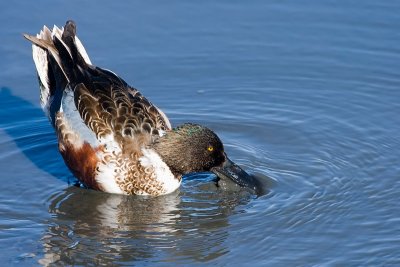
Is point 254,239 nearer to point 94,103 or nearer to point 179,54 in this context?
point 94,103

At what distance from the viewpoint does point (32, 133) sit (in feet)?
33.6

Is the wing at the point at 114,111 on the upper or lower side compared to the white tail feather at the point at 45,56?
lower

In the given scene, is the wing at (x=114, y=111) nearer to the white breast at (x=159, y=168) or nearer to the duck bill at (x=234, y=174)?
the white breast at (x=159, y=168)

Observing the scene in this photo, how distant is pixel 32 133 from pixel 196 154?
2132 mm

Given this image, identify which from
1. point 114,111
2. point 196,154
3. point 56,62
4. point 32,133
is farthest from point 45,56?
point 196,154

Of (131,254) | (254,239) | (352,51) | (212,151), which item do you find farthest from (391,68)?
(131,254)

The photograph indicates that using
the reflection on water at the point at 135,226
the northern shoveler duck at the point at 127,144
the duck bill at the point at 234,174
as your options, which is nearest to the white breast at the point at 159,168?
the northern shoveler duck at the point at 127,144

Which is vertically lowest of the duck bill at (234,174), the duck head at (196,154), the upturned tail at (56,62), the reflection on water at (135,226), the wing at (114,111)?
the reflection on water at (135,226)

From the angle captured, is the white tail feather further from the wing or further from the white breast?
the white breast

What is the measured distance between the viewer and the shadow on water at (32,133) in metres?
9.73

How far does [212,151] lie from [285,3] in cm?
401

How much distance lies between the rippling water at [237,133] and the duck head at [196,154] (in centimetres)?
19

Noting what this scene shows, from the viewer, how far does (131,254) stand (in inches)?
315

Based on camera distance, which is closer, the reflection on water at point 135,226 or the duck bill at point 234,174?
the reflection on water at point 135,226
